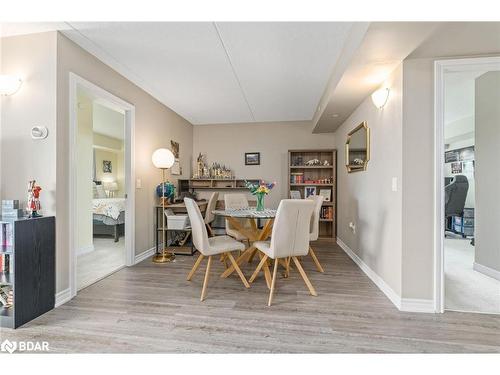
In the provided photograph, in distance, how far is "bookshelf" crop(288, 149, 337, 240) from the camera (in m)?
4.76

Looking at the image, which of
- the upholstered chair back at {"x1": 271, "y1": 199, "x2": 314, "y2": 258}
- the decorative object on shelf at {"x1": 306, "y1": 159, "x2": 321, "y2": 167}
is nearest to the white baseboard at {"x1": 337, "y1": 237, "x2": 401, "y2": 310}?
the upholstered chair back at {"x1": 271, "y1": 199, "x2": 314, "y2": 258}

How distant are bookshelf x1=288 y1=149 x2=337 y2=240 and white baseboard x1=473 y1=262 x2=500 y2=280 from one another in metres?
2.09

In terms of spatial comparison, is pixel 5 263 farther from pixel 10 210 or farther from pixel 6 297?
pixel 10 210

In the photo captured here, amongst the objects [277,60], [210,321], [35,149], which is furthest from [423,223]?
[35,149]

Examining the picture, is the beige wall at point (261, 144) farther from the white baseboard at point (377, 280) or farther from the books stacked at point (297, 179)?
the white baseboard at point (377, 280)

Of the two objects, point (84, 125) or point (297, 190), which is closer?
point (84, 125)

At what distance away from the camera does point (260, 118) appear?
4930 millimetres

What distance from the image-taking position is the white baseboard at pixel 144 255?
331cm

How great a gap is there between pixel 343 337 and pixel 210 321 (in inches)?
38.5

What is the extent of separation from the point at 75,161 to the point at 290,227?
212 cm

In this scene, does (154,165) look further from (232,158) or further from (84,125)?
(232,158)

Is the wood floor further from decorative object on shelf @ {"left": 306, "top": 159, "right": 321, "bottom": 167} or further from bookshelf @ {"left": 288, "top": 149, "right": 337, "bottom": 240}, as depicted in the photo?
decorative object on shelf @ {"left": 306, "top": 159, "right": 321, "bottom": 167}

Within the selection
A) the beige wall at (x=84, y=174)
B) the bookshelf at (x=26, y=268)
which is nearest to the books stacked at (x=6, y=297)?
the bookshelf at (x=26, y=268)
